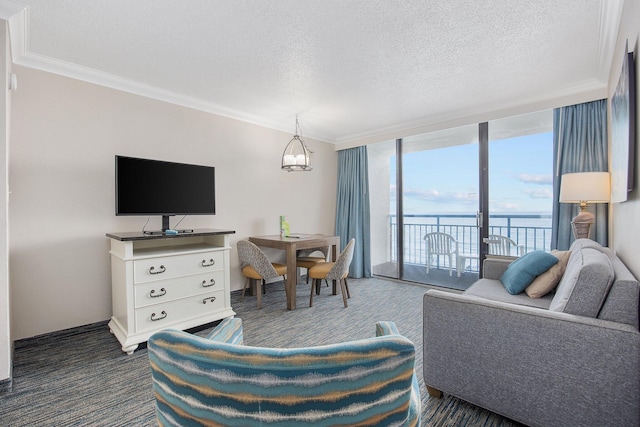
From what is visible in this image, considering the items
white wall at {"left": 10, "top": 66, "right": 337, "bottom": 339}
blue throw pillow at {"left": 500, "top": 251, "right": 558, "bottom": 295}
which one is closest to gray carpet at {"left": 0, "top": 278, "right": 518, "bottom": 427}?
white wall at {"left": 10, "top": 66, "right": 337, "bottom": 339}

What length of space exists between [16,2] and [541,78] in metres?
4.22

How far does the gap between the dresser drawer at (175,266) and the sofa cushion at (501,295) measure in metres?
2.32

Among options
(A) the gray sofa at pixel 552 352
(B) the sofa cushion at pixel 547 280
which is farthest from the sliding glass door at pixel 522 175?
(A) the gray sofa at pixel 552 352

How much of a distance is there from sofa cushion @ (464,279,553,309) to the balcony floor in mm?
1626

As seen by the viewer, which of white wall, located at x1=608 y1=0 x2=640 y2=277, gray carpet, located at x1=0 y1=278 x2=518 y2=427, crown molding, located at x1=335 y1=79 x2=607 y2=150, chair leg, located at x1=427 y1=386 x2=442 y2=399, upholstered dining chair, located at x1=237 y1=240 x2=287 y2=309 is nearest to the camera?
white wall, located at x1=608 y1=0 x2=640 y2=277

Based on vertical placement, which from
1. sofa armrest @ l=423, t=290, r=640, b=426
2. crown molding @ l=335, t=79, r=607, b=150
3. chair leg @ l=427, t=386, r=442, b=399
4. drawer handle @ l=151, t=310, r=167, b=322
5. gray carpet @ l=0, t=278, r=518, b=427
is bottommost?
gray carpet @ l=0, t=278, r=518, b=427

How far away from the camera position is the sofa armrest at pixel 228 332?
105 cm

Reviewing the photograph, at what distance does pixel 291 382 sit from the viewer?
0.59 metres

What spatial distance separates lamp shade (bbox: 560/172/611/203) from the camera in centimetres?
249

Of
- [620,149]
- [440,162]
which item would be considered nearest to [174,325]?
[620,149]

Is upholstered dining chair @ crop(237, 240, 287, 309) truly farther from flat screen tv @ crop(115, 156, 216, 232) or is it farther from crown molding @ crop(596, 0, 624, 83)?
crown molding @ crop(596, 0, 624, 83)

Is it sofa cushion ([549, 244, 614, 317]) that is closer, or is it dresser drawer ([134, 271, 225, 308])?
sofa cushion ([549, 244, 614, 317])

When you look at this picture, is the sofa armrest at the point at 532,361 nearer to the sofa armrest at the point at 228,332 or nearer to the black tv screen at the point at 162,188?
the sofa armrest at the point at 228,332

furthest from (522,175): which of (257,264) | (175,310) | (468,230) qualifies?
(175,310)
